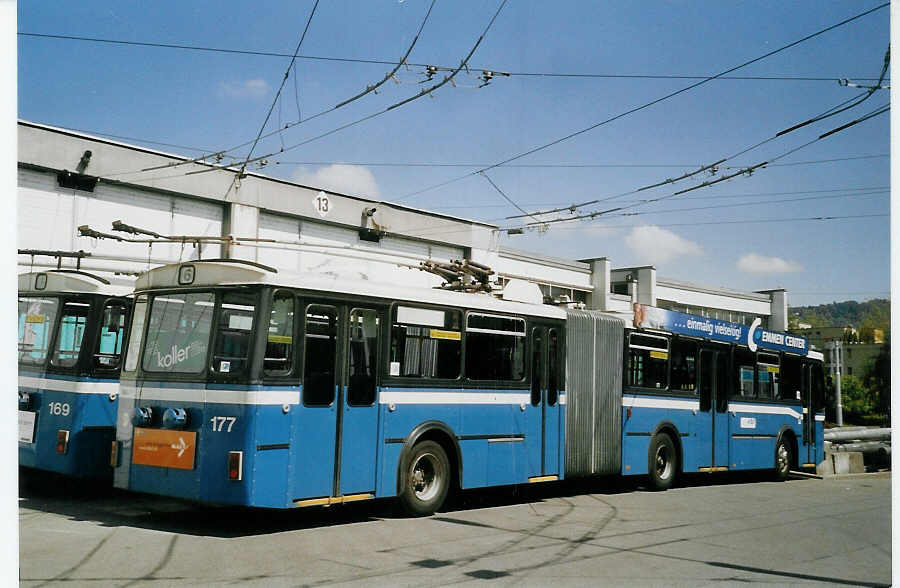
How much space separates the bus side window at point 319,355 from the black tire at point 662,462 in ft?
22.4

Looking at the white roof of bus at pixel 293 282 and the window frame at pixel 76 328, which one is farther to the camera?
the window frame at pixel 76 328

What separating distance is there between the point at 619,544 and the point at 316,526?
123 inches

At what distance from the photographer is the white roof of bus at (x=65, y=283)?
1125cm

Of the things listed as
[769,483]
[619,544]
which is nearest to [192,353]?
[619,544]

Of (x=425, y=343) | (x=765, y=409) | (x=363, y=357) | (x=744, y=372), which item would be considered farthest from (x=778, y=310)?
(x=363, y=357)

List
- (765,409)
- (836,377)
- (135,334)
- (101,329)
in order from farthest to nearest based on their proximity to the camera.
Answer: (836,377) < (765,409) < (101,329) < (135,334)

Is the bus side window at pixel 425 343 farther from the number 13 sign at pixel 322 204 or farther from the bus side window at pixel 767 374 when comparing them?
the number 13 sign at pixel 322 204

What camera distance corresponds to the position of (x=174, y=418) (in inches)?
354

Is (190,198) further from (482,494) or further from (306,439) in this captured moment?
(306,439)

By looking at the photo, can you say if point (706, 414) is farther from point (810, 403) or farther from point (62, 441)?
point (62, 441)

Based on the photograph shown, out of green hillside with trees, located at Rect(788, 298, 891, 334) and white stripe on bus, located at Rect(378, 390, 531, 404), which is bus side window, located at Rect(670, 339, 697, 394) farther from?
white stripe on bus, located at Rect(378, 390, 531, 404)

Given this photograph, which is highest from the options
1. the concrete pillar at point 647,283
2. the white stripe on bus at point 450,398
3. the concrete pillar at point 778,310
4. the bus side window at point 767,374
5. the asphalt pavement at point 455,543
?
the concrete pillar at point 647,283

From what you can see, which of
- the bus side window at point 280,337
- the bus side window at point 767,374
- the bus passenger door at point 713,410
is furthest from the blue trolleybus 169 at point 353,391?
the bus side window at point 767,374

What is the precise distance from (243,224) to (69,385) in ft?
30.7
